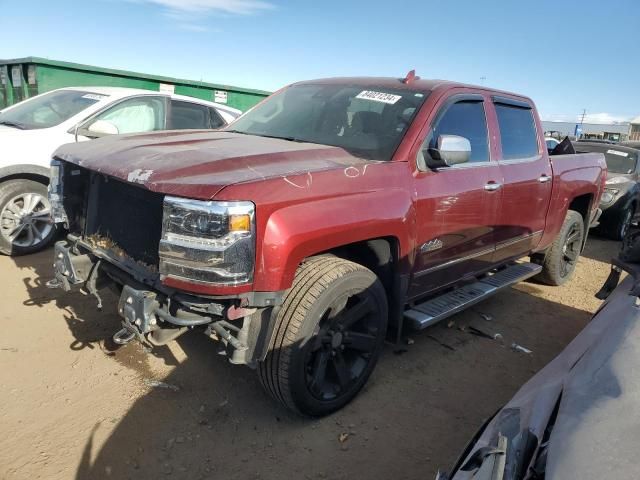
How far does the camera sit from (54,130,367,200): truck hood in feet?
7.75

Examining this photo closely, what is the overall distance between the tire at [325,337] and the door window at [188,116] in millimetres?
4406

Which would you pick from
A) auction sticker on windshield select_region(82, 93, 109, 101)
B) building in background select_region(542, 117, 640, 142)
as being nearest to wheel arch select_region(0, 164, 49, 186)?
auction sticker on windshield select_region(82, 93, 109, 101)

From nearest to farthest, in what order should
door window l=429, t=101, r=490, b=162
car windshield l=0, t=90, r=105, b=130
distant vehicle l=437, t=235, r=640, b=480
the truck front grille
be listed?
distant vehicle l=437, t=235, r=640, b=480 < the truck front grille < door window l=429, t=101, r=490, b=162 < car windshield l=0, t=90, r=105, b=130

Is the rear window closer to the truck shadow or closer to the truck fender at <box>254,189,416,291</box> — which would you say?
the truck fender at <box>254,189,416,291</box>

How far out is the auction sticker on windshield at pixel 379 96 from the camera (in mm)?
3568

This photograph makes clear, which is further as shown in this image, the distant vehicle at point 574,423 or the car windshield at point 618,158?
the car windshield at point 618,158

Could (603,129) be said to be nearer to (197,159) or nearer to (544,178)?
(544,178)

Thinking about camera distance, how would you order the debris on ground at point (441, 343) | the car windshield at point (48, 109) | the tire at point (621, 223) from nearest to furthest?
1. the debris on ground at point (441, 343)
2. the car windshield at point (48, 109)
3. the tire at point (621, 223)

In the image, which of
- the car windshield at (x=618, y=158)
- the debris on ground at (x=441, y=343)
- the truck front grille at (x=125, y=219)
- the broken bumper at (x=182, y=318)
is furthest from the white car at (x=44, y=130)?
the car windshield at (x=618, y=158)

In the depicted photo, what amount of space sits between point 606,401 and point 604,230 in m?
8.63

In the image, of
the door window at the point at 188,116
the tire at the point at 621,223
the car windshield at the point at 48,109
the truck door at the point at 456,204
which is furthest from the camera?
the tire at the point at 621,223

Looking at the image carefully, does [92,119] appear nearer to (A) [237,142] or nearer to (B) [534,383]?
(A) [237,142]

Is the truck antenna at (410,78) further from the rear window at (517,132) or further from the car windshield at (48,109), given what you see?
the car windshield at (48,109)

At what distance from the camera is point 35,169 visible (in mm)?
5172
